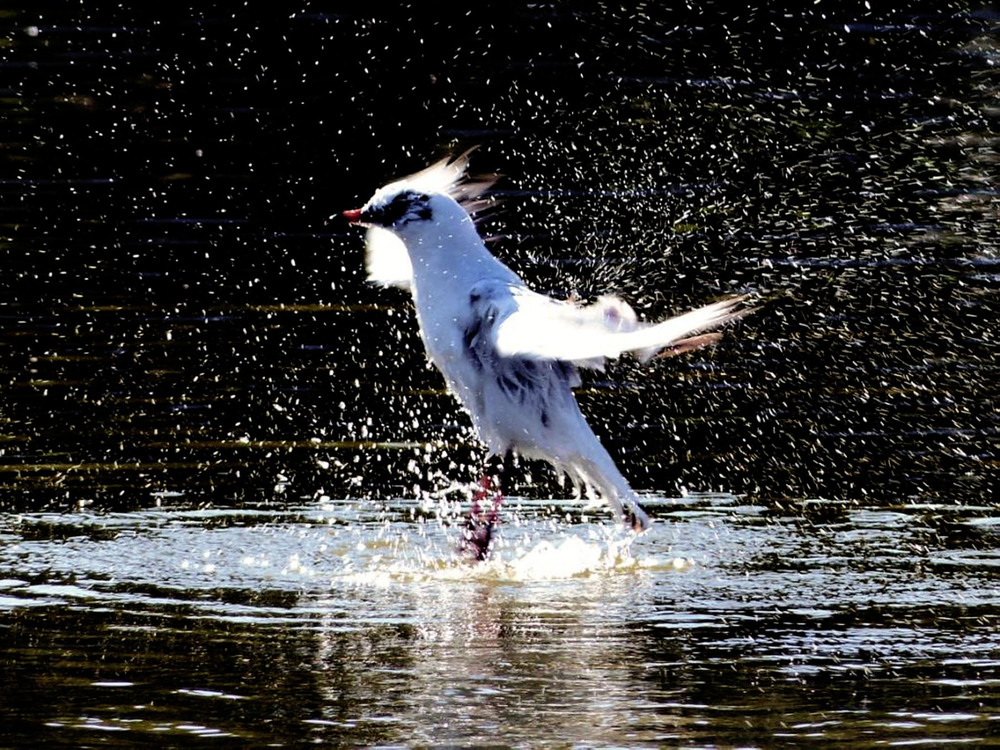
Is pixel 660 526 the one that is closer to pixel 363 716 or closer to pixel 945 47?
pixel 363 716

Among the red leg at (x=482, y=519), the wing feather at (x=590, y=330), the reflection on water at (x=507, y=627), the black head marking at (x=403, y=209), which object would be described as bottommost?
the reflection on water at (x=507, y=627)

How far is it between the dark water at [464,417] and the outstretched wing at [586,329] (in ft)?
2.67

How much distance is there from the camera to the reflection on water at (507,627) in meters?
5.50

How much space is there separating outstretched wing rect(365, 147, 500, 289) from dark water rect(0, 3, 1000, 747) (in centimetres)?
93

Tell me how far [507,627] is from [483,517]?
140cm

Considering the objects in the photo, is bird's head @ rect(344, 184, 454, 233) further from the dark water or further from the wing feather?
the dark water

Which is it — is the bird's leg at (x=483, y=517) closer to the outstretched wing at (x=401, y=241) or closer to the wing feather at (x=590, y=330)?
the wing feather at (x=590, y=330)

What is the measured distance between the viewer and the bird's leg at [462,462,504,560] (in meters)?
7.70

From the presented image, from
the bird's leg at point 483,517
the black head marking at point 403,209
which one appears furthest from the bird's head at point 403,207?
the bird's leg at point 483,517

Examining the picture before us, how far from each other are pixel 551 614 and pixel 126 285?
5.58 meters

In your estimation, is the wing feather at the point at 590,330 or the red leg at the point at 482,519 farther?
the red leg at the point at 482,519

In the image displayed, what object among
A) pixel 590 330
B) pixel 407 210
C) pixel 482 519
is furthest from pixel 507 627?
pixel 407 210

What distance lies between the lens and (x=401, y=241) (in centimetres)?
876

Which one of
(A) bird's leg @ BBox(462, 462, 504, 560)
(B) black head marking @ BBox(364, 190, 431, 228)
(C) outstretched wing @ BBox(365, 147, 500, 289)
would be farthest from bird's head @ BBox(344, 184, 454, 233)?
(A) bird's leg @ BBox(462, 462, 504, 560)
